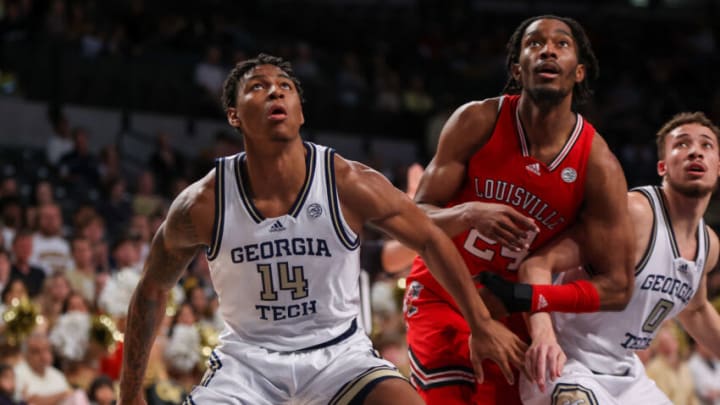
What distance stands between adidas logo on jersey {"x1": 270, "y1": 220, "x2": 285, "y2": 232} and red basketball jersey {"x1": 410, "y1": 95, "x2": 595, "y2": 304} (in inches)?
38.1

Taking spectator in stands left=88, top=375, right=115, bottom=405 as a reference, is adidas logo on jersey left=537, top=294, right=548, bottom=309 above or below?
above

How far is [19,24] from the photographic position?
11805 mm

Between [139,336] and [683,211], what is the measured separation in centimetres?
256

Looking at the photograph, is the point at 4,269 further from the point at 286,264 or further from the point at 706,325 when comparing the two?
the point at 706,325

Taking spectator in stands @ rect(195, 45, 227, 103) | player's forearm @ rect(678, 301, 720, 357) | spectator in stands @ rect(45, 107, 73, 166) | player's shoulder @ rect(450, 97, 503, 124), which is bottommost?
player's forearm @ rect(678, 301, 720, 357)

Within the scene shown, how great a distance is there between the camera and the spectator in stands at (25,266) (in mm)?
8453

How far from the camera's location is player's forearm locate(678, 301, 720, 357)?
17.1 ft

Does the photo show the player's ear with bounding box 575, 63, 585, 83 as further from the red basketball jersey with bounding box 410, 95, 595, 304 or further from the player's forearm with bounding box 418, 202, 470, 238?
the player's forearm with bounding box 418, 202, 470, 238

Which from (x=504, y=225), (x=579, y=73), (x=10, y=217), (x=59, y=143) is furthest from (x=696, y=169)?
(x=59, y=143)

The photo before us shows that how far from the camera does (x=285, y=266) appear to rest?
13.5 feet

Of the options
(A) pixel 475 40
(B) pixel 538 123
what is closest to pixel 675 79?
(A) pixel 475 40

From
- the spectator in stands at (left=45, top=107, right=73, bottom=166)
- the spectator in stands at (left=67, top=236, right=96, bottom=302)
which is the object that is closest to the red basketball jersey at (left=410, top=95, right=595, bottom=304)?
the spectator in stands at (left=67, top=236, right=96, bottom=302)

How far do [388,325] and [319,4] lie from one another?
31.8 feet

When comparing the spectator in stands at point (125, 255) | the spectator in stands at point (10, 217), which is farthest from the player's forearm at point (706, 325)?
the spectator in stands at point (10, 217)
